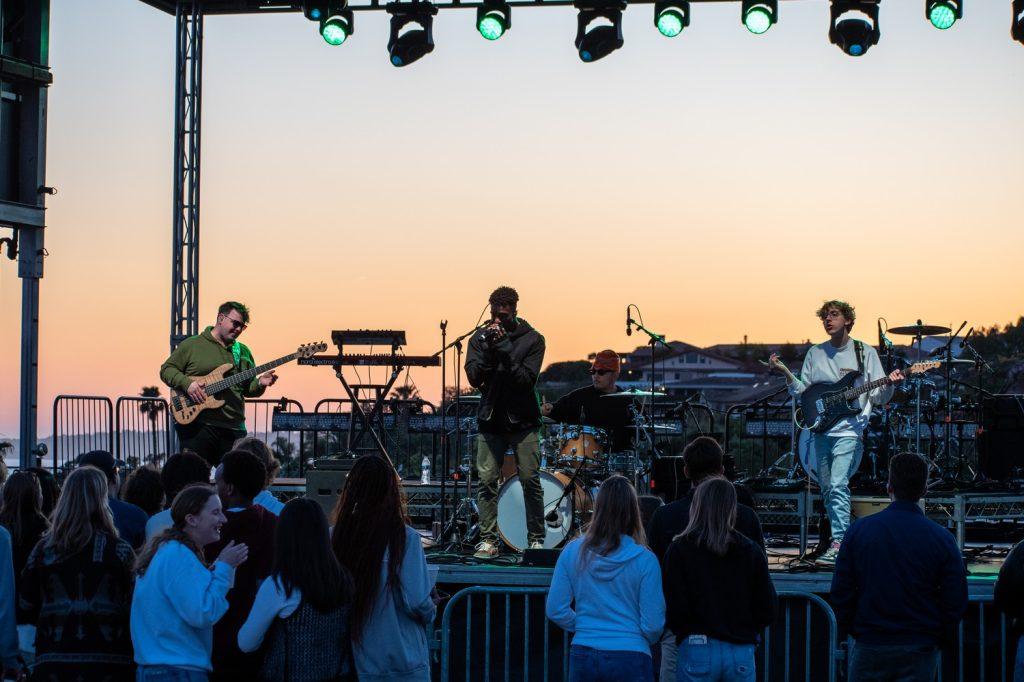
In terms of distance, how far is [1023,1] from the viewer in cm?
1082

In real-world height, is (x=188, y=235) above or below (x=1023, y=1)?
below

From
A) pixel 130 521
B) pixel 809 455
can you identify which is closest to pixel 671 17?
pixel 809 455

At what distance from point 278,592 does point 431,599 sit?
85 centimetres

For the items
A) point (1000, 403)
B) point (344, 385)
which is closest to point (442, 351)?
point (344, 385)

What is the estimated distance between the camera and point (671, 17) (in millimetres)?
11352

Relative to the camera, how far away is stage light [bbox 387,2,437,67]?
1156cm

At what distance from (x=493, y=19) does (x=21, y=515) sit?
6984mm

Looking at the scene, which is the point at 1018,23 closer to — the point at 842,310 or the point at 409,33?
the point at 842,310

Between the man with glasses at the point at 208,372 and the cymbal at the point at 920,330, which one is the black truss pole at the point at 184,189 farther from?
the cymbal at the point at 920,330

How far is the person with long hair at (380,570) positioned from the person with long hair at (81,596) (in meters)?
1.01

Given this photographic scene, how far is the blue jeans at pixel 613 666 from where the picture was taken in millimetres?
5668

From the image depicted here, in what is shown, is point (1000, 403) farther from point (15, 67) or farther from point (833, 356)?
point (15, 67)

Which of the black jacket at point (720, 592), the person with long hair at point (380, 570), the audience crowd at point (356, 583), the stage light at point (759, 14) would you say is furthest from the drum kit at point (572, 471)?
A: the person with long hair at point (380, 570)

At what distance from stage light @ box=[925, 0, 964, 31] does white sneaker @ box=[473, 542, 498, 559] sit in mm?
6034
